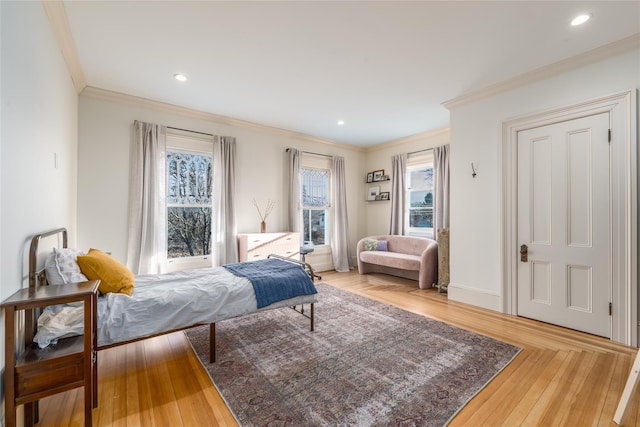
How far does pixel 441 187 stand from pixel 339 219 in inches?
84.7

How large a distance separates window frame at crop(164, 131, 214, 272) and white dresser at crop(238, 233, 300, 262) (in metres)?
0.52

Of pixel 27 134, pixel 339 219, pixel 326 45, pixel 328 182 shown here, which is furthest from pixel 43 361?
pixel 328 182

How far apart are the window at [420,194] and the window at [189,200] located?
3.90 meters

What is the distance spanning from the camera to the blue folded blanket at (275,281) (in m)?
2.47

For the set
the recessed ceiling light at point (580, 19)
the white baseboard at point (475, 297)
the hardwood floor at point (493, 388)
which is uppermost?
the recessed ceiling light at point (580, 19)

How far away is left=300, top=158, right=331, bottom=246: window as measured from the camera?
566 cm

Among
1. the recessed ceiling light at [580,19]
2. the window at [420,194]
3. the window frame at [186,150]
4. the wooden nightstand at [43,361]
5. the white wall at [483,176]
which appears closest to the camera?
the wooden nightstand at [43,361]

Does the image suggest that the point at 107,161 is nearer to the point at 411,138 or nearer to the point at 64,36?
the point at 64,36

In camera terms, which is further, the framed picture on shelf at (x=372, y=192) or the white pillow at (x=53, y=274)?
the framed picture on shelf at (x=372, y=192)

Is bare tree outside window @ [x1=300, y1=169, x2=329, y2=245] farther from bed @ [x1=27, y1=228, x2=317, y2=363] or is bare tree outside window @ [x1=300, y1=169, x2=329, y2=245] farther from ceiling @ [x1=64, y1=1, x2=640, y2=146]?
bed @ [x1=27, y1=228, x2=317, y2=363]

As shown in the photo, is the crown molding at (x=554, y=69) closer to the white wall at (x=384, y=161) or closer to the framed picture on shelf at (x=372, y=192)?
the white wall at (x=384, y=161)

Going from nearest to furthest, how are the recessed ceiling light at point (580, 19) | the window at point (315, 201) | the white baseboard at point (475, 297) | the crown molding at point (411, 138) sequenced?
the recessed ceiling light at point (580, 19) < the white baseboard at point (475, 297) < the crown molding at point (411, 138) < the window at point (315, 201)

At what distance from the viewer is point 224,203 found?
14.3 ft

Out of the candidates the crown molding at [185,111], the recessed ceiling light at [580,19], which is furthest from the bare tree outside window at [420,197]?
the recessed ceiling light at [580,19]
